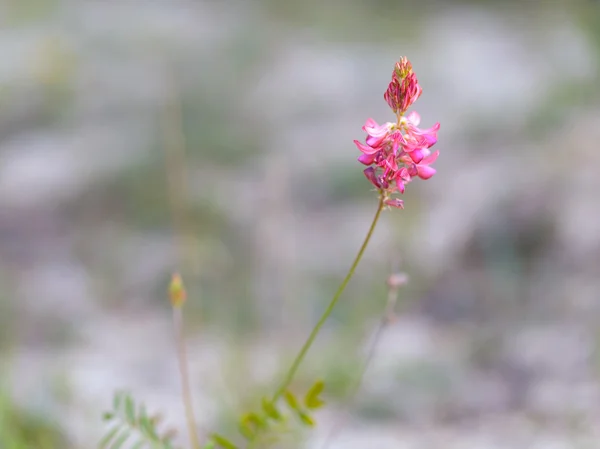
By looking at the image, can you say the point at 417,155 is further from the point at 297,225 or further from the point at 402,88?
the point at 297,225

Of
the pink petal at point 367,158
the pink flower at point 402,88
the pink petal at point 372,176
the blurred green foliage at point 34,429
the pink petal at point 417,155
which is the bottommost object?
the blurred green foliage at point 34,429

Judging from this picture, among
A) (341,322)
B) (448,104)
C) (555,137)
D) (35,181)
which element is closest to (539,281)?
(341,322)

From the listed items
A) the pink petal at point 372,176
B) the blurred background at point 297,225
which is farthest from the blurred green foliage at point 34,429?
the pink petal at point 372,176

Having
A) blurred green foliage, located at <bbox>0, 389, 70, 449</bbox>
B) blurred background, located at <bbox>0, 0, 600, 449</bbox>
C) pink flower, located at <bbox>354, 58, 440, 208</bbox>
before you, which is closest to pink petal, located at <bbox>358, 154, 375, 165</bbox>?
pink flower, located at <bbox>354, 58, 440, 208</bbox>

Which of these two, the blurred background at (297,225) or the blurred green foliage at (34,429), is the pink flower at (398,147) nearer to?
the blurred background at (297,225)

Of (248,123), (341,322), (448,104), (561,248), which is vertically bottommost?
A: (341,322)

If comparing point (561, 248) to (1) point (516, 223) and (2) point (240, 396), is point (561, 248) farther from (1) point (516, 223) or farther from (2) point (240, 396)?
(2) point (240, 396)
